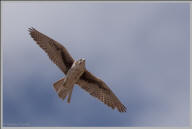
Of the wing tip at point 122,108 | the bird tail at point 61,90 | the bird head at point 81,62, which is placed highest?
the bird head at point 81,62

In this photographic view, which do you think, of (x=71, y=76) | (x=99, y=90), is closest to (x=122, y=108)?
(x=99, y=90)

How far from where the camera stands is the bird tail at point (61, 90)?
13234 millimetres

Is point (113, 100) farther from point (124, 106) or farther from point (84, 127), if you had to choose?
point (84, 127)

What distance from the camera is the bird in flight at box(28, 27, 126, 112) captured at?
13.2 m

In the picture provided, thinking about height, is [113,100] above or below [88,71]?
below

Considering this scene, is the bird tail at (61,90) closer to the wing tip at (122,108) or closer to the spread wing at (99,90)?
the spread wing at (99,90)

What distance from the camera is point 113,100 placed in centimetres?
1425

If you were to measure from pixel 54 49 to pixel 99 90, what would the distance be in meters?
2.30

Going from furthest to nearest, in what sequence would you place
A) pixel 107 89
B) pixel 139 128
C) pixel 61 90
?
pixel 107 89 < pixel 61 90 < pixel 139 128

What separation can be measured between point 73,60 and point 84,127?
10.7 feet

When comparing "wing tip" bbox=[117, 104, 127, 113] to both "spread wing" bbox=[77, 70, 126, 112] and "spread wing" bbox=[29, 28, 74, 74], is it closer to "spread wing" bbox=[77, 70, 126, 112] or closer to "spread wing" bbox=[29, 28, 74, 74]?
"spread wing" bbox=[77, 70, 126, 112]

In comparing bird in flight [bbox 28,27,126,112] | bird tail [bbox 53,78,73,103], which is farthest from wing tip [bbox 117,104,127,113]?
bird tail [bbox 53,78,73,103]

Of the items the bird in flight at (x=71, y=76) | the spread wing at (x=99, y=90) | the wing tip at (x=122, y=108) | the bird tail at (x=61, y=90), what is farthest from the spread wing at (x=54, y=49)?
the wing tip at (x=122, y=108)

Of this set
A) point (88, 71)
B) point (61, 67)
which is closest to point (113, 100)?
point (88, 71)
